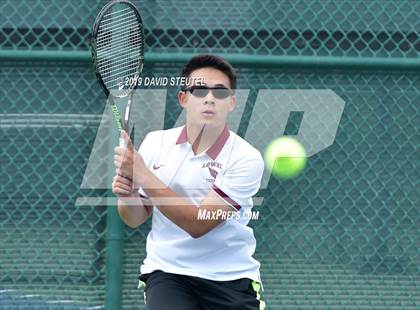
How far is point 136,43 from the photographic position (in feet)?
13.5

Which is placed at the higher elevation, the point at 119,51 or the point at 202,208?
the point at 119,51

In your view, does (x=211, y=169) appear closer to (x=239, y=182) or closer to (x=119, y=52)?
(x=239, y=182)

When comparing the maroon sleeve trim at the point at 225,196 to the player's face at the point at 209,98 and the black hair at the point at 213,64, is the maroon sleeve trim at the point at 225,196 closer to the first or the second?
the player's face at the point at 209,98

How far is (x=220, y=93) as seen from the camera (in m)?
3.77

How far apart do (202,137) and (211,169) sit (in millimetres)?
143

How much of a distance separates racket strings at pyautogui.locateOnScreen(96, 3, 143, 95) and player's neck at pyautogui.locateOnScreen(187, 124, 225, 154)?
1.14 feet

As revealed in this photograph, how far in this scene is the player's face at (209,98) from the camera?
12.1 ft

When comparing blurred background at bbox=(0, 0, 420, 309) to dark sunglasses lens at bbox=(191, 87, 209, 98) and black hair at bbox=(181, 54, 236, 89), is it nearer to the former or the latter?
black hair at bbox=(181, 54, 236, 89)

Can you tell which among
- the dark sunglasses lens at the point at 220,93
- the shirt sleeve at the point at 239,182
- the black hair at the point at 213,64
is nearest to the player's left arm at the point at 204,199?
the shirt sleeve at the point at 239,182

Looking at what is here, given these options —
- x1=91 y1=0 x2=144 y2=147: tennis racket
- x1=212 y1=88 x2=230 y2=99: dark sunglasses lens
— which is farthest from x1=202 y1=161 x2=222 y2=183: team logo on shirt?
x1=91 y1=0 x2=144 y2=147: tennis racket

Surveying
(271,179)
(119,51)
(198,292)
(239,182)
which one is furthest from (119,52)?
(271,179)

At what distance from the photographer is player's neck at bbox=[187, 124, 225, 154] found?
12.5ft

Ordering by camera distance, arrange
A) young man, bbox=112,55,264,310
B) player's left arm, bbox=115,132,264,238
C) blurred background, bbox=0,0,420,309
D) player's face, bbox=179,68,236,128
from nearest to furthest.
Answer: player's left arm, bbox=115,132,264,238
young man, bbox=112,55,264,310
player's face, bbox=179,68,236,128
blurred background, bbox=0,0,420,309

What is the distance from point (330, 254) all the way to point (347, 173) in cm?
44
